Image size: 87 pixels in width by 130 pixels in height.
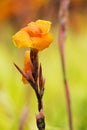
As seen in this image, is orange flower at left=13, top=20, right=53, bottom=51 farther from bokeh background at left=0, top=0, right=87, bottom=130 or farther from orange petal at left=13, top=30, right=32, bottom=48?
bokeh background at left=0, top=0, right=87, bottom=130

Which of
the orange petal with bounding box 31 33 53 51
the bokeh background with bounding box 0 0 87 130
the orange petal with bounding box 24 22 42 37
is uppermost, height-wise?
the orange petal with bounding box 24 22 42 37

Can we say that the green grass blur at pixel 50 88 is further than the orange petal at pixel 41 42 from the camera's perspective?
Yes

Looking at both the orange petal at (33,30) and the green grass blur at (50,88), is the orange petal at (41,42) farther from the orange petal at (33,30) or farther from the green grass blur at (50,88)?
the green grass blur at (50,88)

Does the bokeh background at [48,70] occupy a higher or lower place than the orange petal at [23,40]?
lower

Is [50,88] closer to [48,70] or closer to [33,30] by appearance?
[48,70]

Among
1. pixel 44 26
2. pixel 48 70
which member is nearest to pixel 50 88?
pixel 48 70

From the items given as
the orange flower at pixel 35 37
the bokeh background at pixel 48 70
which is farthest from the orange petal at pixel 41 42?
the bokeh background at pixel 48 70

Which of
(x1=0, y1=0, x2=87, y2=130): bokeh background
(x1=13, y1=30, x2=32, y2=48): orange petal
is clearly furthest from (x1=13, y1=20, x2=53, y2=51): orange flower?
(x1=0, y1=0, x2=87, y2=130): bokeh background

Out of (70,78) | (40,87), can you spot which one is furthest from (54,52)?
(40,87)
